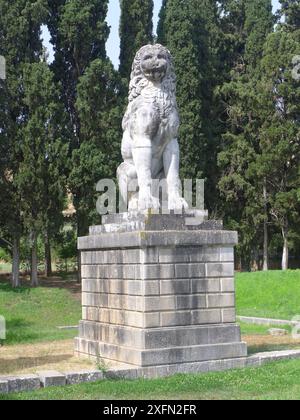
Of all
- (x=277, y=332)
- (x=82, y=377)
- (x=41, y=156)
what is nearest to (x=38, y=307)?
(x=41, y=156)

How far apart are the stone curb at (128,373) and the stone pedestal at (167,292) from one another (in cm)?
9

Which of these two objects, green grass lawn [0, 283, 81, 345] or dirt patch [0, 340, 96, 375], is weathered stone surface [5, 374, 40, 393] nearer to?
dirt patch [0, 340, 96, 375]

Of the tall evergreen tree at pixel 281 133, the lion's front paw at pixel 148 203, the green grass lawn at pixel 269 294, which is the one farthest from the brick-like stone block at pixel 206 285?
the tall evergreen tree at pixel 281 133

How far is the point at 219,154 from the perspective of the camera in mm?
25344

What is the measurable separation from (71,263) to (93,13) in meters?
11.8

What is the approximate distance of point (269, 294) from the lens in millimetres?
19125

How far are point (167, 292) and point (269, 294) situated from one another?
11414 mm

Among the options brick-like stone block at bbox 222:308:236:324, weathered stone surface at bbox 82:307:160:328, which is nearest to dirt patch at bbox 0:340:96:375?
weathered stone surface at bbox 82:307:160:328

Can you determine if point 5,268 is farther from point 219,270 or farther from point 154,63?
point 219,270

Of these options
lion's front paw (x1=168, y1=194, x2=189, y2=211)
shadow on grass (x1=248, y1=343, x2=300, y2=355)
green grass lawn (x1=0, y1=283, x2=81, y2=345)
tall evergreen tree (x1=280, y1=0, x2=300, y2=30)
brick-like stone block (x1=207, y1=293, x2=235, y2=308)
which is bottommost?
green grass lawn (x1=0, y1=283, x2=81, y2=345)

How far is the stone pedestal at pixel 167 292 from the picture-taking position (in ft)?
26.8

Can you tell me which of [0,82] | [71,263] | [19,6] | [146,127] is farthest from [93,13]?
[146,127]

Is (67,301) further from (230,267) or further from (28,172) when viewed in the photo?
(230,267)

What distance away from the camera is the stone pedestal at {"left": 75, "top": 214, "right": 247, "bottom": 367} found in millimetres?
8156
